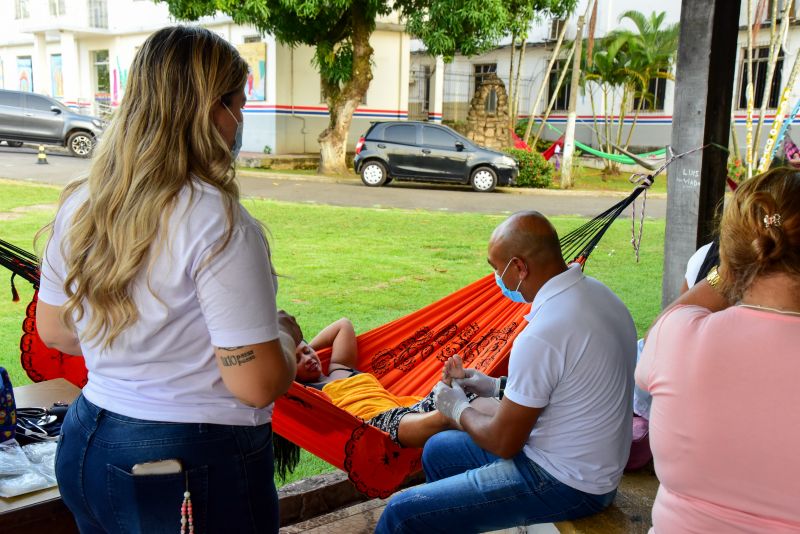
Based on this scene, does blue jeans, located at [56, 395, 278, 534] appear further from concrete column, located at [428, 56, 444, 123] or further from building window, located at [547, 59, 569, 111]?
building window, located at [547, 59, 569, 111]

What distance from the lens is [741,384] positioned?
100 centimetres

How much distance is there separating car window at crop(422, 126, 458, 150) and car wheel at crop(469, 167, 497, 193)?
505mm

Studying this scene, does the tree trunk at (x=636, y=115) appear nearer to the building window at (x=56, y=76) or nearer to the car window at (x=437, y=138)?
the car window at (x=437, y=138)

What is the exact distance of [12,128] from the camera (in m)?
10.9

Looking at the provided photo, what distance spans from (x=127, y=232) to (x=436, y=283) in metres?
4.09

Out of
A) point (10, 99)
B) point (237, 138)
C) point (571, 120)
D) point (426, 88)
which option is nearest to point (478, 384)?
point (237, 138)

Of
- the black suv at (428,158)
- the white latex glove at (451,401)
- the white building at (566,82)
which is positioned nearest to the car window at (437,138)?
the black suv at (428,158)

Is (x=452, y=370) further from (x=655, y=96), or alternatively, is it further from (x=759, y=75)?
(x=655, y=96)

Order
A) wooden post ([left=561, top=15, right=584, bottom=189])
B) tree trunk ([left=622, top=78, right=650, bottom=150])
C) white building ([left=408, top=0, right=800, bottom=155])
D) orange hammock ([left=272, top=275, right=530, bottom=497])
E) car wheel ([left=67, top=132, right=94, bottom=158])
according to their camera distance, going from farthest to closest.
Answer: tree trunk ([left=622, top=78, right=650, bottom=150]) → white building ([left=408, top=0, right=800, bottom=155]) → car wheel ([left=67, top=132, right=94, bottom=158]) → wooden post ([left=561, top=15, right=584, bottom=189]) → orange hammock ([left=272, top=275, right=530, bottom=497])

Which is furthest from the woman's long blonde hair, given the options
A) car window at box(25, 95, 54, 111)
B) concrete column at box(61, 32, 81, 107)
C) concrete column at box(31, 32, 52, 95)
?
concrete column at box(31, 32, 52, 95)

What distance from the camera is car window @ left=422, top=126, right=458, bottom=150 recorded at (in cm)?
980

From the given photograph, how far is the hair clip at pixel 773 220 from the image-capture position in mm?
1032

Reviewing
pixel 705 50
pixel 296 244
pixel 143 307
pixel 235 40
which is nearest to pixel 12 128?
pixel 235 40

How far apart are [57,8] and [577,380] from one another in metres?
17.0
